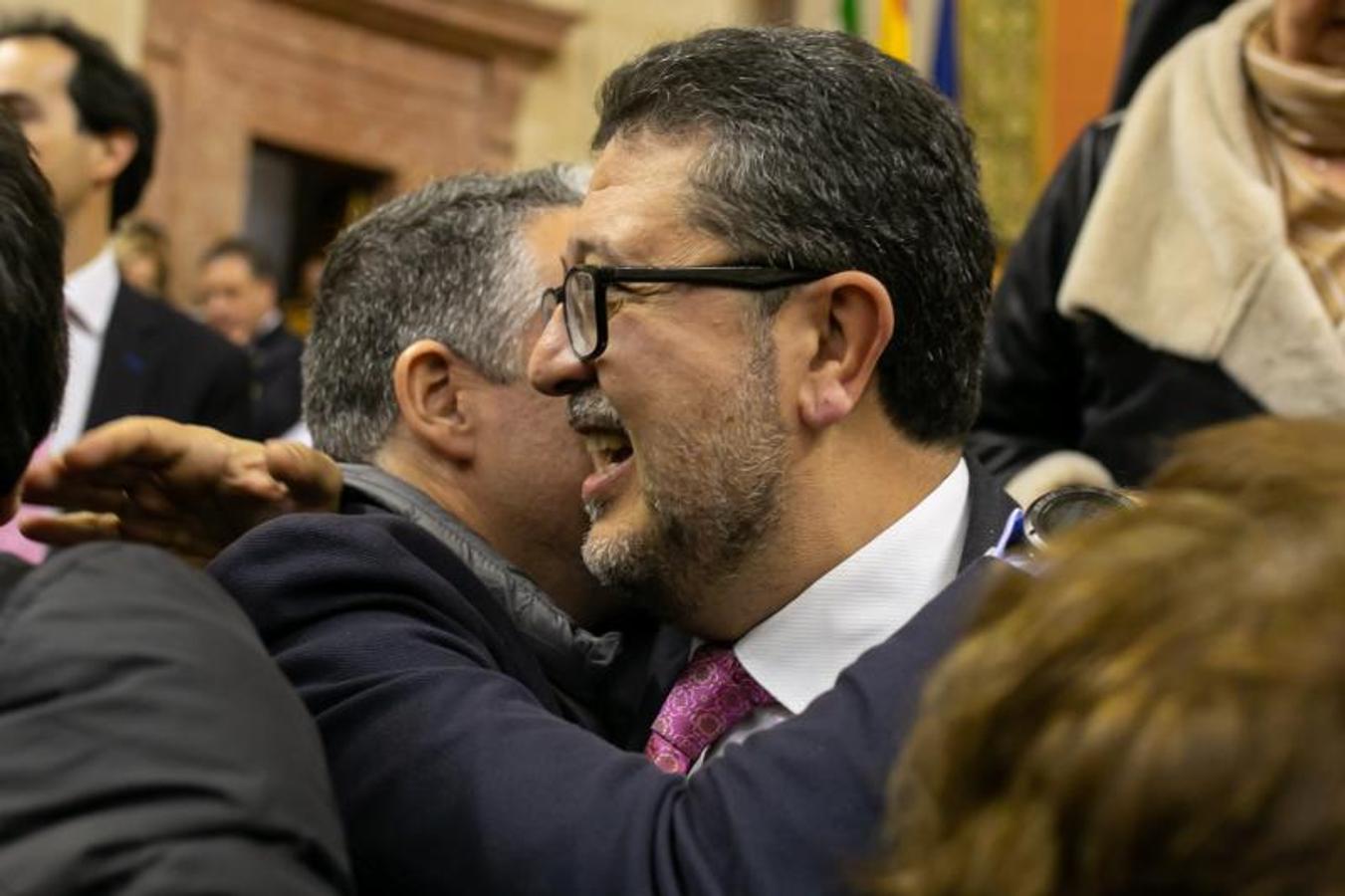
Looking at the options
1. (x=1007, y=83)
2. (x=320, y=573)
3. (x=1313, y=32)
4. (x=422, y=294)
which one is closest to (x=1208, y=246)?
(x=1313, y=32)

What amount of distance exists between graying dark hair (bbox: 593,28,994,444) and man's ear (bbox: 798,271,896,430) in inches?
0.6

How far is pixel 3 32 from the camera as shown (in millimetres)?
4613

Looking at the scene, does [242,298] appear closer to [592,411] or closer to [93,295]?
[93,295]

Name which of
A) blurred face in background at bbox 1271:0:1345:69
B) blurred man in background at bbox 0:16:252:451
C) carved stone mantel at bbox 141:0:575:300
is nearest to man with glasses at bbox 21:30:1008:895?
blurred face in background at bbox 1271:0:1345:69

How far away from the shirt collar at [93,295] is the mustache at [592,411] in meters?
2.39

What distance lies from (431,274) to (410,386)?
4.9 inches

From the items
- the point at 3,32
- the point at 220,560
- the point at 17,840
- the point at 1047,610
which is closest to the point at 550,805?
the point at 220,560

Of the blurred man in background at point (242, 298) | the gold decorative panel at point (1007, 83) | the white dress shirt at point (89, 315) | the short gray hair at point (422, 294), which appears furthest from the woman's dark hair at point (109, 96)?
the gold decorative panel at point (1007, 83)

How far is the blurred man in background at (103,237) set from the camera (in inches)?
167

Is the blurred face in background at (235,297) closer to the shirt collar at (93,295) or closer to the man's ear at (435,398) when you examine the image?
the shirt collar at (93,295)

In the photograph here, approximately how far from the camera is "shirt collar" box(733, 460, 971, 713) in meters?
1.97

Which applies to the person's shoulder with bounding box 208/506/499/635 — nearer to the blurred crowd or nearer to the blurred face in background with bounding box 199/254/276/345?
the blurred crowd

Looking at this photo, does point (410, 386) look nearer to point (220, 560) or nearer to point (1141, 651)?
point (220, 560)

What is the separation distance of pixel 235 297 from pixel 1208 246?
5.93m
